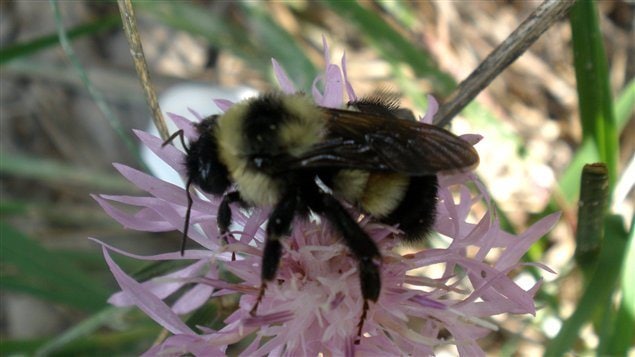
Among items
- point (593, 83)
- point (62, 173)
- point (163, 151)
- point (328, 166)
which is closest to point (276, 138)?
point (328, 166)

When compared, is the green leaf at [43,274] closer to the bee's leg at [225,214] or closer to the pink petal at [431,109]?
the bee's leg at [225,214]

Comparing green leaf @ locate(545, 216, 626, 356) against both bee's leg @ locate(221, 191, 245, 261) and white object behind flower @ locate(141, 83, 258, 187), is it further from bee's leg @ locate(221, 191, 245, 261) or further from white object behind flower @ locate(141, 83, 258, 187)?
white object behind flower @ locate(141, 83, 258, 187)

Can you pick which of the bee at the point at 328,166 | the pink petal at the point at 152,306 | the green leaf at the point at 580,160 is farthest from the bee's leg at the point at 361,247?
the green leaf at the point at 580,160

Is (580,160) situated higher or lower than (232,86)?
lower

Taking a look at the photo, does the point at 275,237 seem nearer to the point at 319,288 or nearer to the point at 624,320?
the point at 319,288

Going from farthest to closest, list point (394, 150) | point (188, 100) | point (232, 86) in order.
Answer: point (232, 86) < point (188, 100) < point (394, 150)

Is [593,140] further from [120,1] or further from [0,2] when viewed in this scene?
[0,2]
